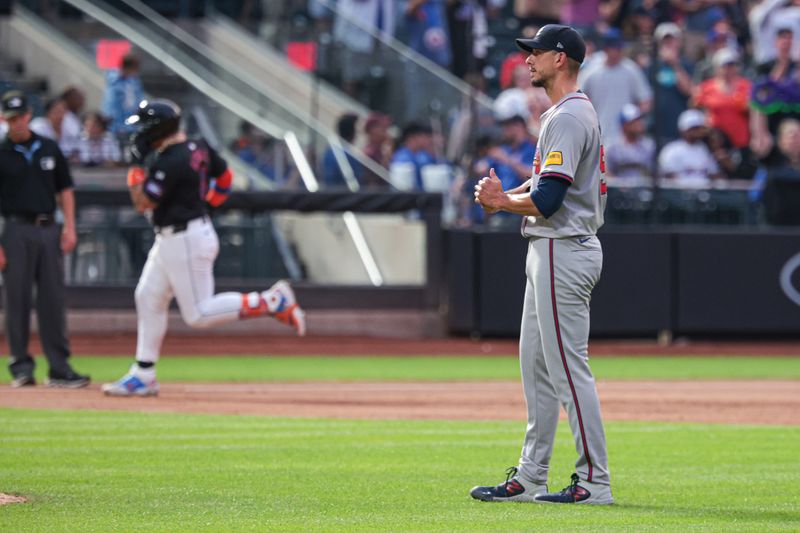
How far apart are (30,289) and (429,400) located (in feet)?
11.4

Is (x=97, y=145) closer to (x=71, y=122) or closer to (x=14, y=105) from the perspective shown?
(x=71, y=122)

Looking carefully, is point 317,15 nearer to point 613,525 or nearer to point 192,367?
point 192,367

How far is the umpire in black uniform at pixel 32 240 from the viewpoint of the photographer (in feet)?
38.2

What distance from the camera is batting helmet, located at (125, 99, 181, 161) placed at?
1071 cm

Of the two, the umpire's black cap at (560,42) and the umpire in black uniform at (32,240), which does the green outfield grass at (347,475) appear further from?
the umpire's black cap at (560,42)

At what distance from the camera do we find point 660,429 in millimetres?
9844

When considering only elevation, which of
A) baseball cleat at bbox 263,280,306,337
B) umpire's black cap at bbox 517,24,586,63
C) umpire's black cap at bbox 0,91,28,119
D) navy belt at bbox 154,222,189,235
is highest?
umpire's black cap at bbox 0,91,28,119

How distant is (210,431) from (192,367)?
195 inches

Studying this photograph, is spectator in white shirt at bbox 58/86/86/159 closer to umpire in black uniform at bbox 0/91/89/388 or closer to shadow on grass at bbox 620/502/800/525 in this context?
umpire in black uniform at bbox 0/91/89/388

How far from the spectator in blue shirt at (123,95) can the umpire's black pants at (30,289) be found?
569 centimetres

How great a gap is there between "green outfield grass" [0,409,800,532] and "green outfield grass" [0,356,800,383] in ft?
11.2

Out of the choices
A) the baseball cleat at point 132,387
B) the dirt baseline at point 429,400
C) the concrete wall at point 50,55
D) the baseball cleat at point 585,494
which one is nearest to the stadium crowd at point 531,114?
the concrete wall at point 50,55

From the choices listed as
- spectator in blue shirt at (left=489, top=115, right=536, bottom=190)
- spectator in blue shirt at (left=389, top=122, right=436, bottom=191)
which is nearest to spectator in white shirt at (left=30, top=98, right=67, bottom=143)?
spectator in blue shirt at (left=389, top=122, right=436, bottom=191)

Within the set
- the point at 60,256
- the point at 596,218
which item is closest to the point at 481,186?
the point at 596,218
